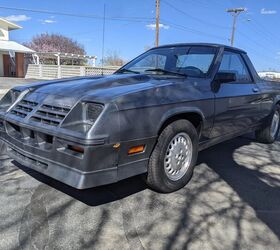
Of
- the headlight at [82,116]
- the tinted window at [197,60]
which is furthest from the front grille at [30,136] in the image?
the tinted window at [197,60]

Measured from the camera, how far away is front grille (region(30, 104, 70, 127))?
3.09m

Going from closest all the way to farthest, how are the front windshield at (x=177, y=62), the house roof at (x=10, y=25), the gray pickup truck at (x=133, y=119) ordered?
the gray pickup truck at (x=133, y=119) → the front windshield at (x=177, y=62) → the house roof at (x=10, y=25)

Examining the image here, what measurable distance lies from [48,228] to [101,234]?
0.48 meters

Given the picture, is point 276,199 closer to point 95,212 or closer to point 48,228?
point 95,212

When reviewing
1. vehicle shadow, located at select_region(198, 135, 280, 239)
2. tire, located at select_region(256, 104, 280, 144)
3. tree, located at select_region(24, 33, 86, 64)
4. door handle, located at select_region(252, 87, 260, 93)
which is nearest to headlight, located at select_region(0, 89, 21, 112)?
vehicle shadow, located at select_region(198, 135, 280, 239)

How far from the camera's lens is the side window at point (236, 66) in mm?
4688

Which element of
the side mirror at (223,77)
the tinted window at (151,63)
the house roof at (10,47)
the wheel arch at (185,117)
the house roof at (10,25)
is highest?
the house roof at (10,25)

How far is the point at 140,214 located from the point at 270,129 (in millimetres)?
3987

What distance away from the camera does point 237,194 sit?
3.85 meters

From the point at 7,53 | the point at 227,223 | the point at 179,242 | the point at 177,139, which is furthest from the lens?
the point at 7,53

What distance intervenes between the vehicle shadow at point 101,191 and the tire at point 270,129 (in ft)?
10.5

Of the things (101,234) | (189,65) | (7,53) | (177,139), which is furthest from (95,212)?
(7,53)

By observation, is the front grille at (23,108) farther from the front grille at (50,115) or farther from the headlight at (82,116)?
the headlight at (82,116)

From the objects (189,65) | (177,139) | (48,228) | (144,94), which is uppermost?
(189,65)
